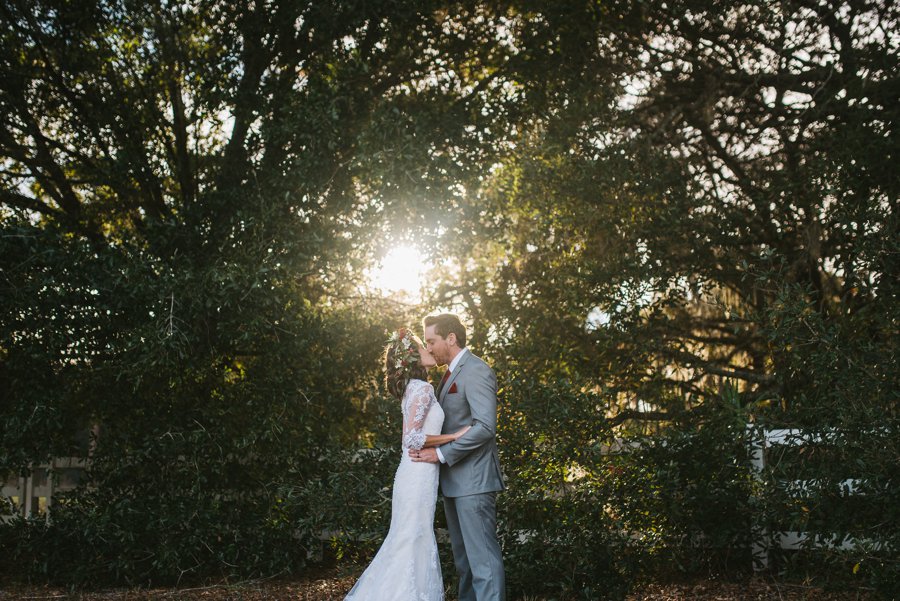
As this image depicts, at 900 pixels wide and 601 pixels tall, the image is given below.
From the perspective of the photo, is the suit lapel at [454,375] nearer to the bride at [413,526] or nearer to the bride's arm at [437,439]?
the bride at [413,526]

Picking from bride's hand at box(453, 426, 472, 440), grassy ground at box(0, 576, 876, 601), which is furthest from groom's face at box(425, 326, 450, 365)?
grassy ground at box(0, 576, 876, 601)

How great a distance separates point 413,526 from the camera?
4727mm

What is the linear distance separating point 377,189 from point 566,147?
6.29ft

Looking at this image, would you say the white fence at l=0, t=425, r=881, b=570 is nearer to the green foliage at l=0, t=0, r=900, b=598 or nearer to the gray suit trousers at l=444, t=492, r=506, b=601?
the green foliage at l=0, t=0, r=900, b=598

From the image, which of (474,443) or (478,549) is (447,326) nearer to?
(474,443)

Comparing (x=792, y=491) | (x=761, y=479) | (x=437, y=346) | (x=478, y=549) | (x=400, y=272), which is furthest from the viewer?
(x=400, y=272)

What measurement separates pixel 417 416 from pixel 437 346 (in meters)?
0.45

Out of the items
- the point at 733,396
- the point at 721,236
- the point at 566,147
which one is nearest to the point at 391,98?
the point at 566,147

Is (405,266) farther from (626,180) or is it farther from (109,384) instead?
(109,384)

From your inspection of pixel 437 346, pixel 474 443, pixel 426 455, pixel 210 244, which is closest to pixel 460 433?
pixel 474 443

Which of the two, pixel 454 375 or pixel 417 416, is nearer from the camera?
pixel 417 416

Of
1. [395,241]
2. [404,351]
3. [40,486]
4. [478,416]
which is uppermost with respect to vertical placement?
[395,241]

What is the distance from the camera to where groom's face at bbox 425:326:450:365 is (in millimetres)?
4895

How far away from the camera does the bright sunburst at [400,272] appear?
7832 mm
